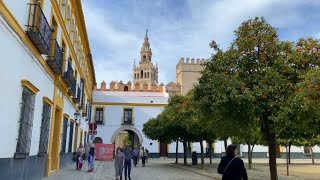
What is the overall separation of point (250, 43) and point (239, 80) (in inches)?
57.4

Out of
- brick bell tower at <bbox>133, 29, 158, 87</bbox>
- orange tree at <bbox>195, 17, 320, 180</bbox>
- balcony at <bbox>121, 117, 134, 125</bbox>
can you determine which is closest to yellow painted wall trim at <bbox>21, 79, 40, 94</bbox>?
orange tree at <bbox>195, 17, 320, 180</bbox>

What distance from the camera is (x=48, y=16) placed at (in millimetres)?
13383

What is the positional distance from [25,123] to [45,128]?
149 inches

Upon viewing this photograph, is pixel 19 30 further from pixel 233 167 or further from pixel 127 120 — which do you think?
pixel 127 120

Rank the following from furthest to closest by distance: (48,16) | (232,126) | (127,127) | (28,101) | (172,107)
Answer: (127,127) → (172,107) → (48,16) → (232,126) → (28,101)

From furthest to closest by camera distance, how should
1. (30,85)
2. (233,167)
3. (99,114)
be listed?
(99,114), (30,85), (233,167)

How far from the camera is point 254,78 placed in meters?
11.8

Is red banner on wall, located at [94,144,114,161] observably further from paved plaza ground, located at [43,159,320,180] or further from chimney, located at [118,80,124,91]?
chimney, located at [118,80,124,91]

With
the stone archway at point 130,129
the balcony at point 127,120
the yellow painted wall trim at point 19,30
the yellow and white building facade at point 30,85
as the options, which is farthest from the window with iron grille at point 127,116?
the yellow painted wall trim at point 19,30

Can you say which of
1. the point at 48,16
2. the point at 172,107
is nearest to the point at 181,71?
the point at 172,107

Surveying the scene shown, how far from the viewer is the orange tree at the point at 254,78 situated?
1129cm

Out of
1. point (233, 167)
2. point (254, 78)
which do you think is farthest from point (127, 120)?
point (233, 167)

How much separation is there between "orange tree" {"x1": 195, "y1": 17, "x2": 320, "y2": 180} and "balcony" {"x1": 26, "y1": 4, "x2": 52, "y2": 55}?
221 inches

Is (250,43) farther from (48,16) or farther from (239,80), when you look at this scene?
(48,16)
